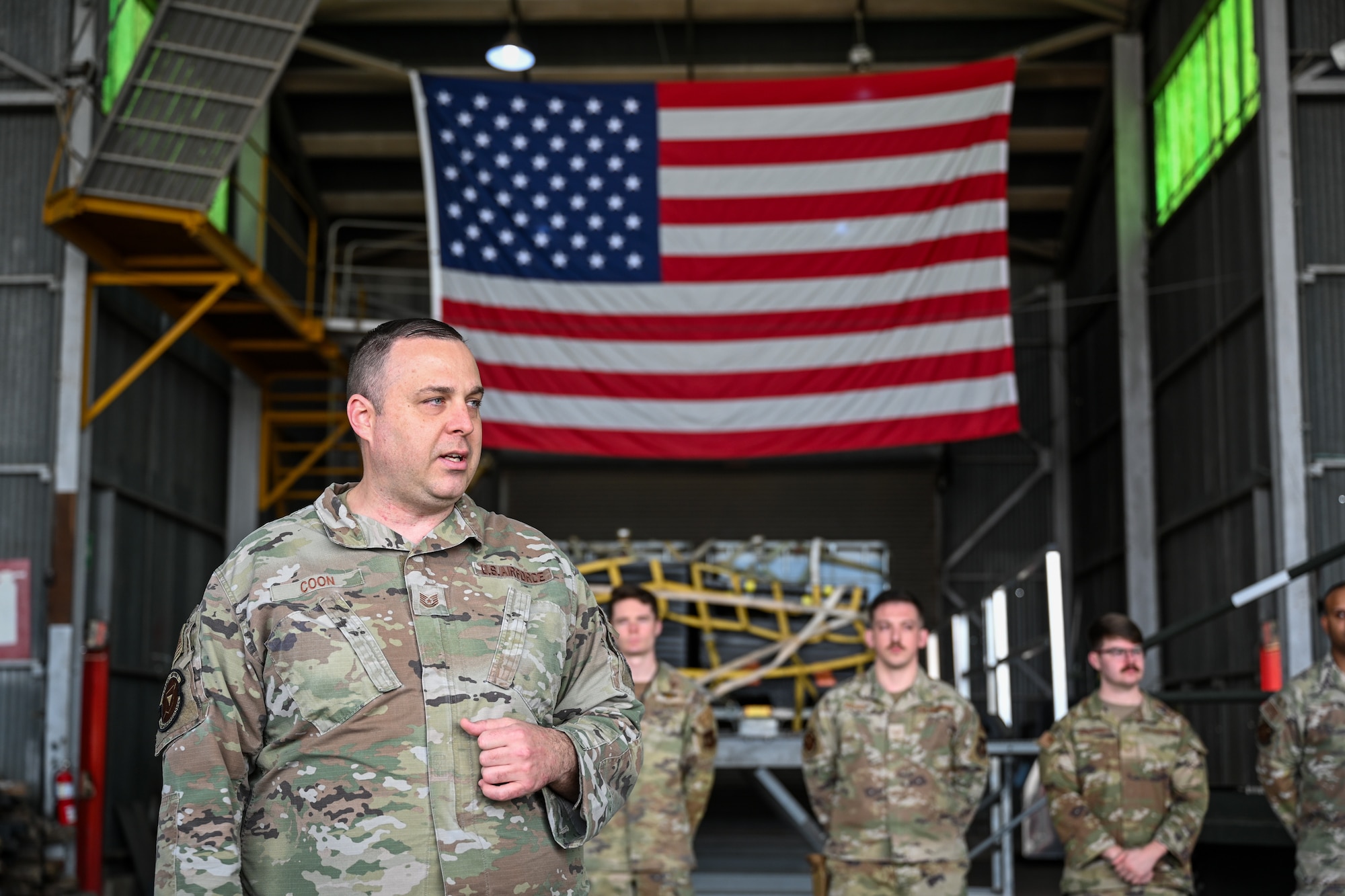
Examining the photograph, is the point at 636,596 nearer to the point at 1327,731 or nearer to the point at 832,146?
the point at 1327,731

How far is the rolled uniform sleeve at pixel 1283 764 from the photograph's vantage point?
577cm

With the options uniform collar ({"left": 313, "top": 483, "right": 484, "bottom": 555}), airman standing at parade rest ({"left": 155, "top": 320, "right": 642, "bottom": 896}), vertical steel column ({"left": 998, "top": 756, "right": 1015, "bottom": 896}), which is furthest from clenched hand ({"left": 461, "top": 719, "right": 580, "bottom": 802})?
vertical steel column ({"left": 998, "top": 756, "right": 1015, "bottom": 896})

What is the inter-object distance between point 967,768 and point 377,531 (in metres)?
4.79

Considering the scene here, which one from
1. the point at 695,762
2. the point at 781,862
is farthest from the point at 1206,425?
the point at 695,762

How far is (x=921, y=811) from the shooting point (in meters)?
6.53

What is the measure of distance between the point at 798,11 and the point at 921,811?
36.3 feet

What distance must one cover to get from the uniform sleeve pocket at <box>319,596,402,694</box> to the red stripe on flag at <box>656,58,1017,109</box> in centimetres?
981

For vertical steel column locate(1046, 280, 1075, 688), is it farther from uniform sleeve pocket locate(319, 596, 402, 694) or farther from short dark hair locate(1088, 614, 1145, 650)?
uniform sleeve pocket locate(319, 596, 402, 694)

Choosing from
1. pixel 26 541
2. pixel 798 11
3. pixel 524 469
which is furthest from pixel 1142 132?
pixel 26 541

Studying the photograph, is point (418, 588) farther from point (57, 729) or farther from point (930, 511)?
point (930, 511)

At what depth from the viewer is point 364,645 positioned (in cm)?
240

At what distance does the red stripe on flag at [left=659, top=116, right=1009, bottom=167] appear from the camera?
11547 mm

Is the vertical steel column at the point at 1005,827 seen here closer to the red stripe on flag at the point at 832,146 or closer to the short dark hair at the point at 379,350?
the red stripe on flag at the point at 832,146

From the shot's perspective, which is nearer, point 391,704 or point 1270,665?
point 391,704
